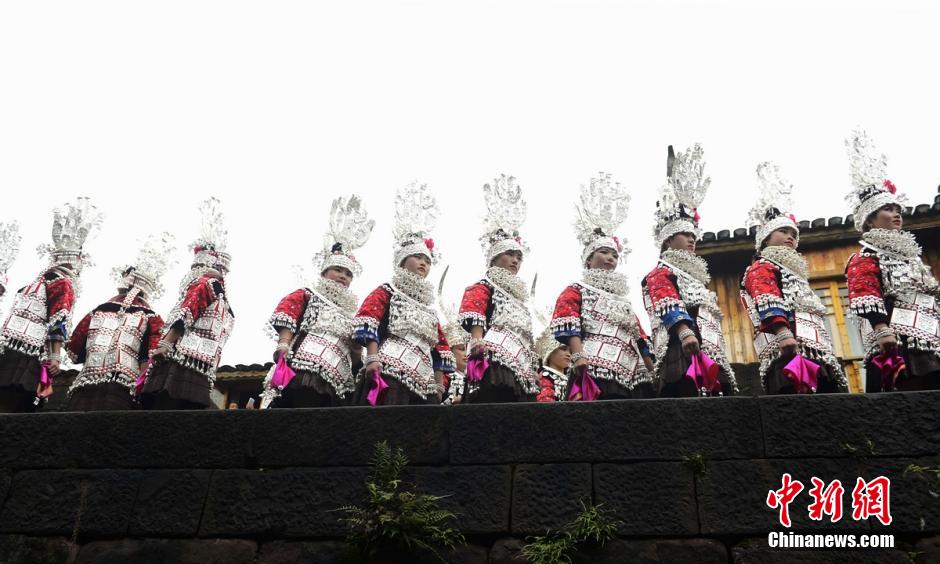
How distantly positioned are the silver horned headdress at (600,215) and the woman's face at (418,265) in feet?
4.46

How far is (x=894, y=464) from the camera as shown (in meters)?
4.56

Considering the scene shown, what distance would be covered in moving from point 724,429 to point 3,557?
4.48 metres

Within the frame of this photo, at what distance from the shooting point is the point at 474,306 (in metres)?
6.58

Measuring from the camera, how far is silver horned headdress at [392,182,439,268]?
7328mm

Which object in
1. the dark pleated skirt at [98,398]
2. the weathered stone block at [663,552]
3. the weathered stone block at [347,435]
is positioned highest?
the dark pleated skirt at [98,398]

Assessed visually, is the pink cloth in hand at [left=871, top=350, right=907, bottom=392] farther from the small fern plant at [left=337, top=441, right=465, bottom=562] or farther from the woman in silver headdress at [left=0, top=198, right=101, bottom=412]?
the woman in silver headdress at [left=0, top=198, right=101, bottom=412]

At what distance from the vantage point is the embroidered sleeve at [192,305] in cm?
683

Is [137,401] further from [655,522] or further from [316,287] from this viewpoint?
[655,522]

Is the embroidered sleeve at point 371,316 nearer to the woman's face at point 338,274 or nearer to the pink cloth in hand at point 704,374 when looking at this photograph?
the woman's face at point 338,274

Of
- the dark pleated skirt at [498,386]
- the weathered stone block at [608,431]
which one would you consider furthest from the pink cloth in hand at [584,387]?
the weathered stone block at [608,431]

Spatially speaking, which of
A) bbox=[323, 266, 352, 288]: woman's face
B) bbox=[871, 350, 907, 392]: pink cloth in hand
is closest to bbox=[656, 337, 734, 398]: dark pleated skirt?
bbox=[871, 350, 907, 392]: pink cloth in hand

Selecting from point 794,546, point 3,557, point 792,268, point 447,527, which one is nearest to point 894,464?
point 794,546

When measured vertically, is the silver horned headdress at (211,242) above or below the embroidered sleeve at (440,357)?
above

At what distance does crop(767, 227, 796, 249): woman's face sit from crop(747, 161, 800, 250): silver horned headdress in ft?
0.09
